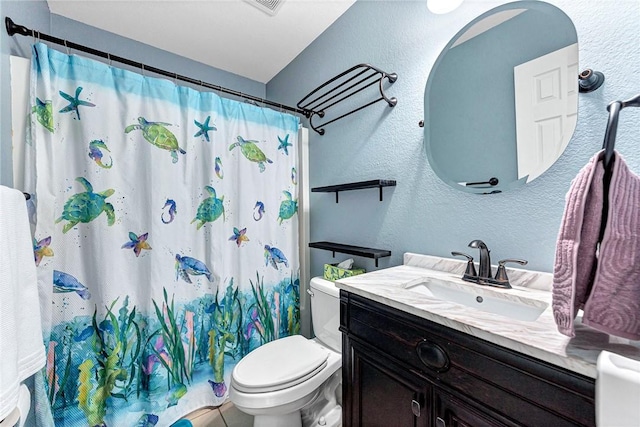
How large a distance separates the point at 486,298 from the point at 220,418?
1620 mm

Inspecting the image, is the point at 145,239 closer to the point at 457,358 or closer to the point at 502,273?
the point at 457,358

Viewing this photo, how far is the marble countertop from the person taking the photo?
49 cm

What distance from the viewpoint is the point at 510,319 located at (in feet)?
2.08

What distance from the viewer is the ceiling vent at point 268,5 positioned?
58.7 inches

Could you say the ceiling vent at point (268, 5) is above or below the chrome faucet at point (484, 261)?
above

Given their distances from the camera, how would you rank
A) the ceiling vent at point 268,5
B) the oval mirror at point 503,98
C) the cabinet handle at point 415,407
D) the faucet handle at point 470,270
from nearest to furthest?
the cabinet handle at point 415,407, the oval mirror at point 503,98, the faucet handle at point 470,270, the ceiling vent at point 268,5

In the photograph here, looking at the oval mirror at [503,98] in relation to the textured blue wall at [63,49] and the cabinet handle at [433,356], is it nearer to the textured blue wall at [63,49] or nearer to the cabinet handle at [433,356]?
the cabinet handle at [433,356]

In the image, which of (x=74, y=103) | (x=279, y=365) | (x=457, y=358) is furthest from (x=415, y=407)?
(x=74, y=103)

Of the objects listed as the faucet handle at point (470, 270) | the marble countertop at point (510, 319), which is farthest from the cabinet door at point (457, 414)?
the faucet handle at point (470, 270)

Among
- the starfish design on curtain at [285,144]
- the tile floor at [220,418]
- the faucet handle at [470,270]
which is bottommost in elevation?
the tile floor at [220,418]

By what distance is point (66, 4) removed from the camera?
152 cm

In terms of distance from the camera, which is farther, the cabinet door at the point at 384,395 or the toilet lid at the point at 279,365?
the toilet lid at the point at 279,365

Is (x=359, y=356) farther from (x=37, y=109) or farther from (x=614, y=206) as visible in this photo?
(x=37, y=109)

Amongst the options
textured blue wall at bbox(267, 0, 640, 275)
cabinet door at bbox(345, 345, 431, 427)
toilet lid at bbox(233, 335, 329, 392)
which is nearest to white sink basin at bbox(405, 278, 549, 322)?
textured blue wall at bbox(267, 0, 640, 275)
